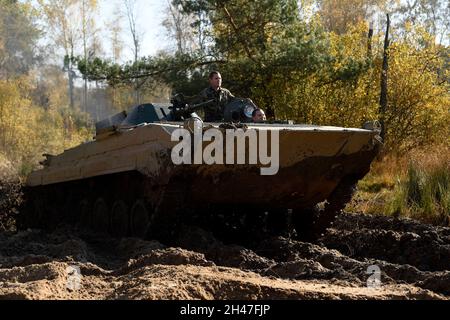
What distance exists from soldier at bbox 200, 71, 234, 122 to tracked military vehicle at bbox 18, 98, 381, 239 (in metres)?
0.16

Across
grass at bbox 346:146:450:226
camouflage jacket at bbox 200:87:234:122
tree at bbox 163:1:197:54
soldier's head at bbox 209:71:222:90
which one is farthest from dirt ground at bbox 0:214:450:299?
tree at bbox 163:1:197:54

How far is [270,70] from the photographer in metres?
15.1

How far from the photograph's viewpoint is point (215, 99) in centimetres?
862

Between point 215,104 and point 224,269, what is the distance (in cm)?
367

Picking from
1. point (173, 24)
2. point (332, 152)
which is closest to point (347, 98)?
point (332, 152)

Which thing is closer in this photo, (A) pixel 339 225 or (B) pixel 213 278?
(B) pixel 213 278

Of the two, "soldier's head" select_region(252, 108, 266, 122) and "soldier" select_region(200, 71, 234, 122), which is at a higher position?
"soldier" select_region(200, 71, 234, 122)

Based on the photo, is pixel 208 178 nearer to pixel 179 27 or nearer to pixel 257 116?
pixel 257 116

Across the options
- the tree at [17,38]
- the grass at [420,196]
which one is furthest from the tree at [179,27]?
the grass at [420,196]

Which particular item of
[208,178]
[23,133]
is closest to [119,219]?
[208,178]

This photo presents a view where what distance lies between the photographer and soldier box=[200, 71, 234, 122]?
8.65 m

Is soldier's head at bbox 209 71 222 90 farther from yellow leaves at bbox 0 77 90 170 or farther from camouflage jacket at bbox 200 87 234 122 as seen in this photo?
yellow leaves at bbox 0 77 90 170
